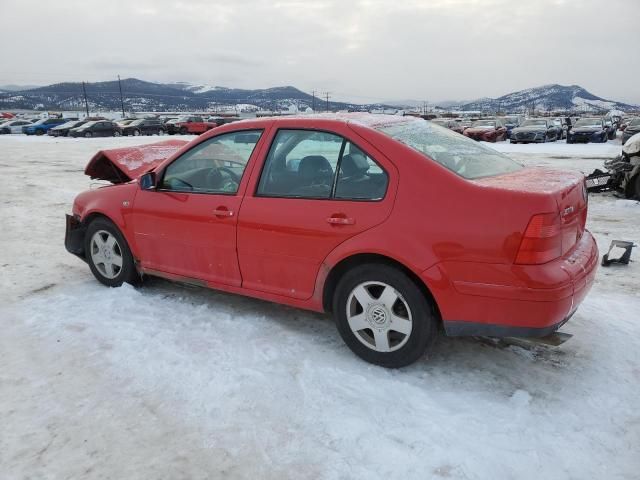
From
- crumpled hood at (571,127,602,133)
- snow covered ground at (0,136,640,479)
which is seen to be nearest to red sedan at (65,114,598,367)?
snow covered ground at (0,136,640,479)

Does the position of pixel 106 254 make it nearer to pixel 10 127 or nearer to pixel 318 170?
pixel 318 170

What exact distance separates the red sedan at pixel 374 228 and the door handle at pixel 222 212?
0.01m

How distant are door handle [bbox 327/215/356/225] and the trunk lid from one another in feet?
2.60

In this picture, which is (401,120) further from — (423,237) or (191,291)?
(191,291)

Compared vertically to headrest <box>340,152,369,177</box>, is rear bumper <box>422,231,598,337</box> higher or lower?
lower

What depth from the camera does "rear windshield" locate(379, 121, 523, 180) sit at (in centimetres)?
328

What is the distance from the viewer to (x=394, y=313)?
3203 millimetres

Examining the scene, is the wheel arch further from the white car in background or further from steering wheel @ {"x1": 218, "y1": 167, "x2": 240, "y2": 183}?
the white car in background

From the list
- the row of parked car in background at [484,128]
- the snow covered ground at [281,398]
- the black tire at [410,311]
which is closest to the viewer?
the snow covered ground at [281,398]

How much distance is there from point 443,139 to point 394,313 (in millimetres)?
1373

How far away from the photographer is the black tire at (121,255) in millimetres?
4626

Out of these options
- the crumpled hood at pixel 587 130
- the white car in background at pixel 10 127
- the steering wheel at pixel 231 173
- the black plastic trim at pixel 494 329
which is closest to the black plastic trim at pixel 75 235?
the steering wheel at pixel 231 173

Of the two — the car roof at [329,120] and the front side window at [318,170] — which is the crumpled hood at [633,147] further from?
the front side window at [318,170]

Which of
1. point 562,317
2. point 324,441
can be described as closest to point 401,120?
point 562,317
